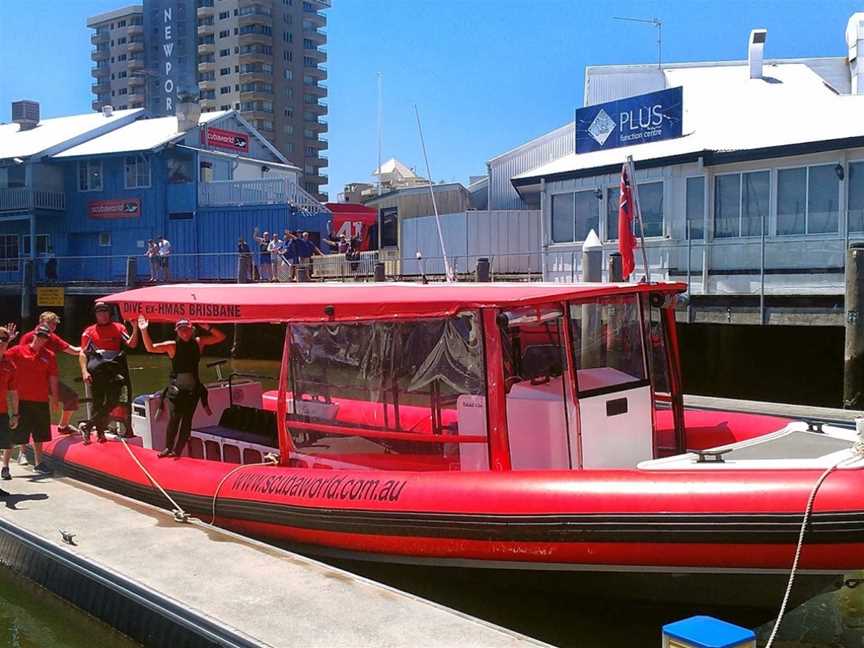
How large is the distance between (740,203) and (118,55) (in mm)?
88516

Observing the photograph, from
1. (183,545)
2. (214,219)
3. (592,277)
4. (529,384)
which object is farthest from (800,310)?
(214,219)

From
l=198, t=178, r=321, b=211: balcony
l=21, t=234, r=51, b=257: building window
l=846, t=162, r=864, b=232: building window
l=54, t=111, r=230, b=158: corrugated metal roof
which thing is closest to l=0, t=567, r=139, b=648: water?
l=846, t=162, r=864, b=232: building window

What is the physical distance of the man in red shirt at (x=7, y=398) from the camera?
26.3ft

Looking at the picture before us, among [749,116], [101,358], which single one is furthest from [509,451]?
[749,116]

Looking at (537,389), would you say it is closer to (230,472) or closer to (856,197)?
(230,472)

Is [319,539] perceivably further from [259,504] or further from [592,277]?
[592,277]

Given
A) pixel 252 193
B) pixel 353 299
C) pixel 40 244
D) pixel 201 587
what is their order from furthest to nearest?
pixel 40 244 → pixel 252 193 → pixel 353 299 → pixel 201 587

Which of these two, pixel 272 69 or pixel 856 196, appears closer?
pixel 856 196

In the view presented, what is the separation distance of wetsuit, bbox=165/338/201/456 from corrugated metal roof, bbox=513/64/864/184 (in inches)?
471

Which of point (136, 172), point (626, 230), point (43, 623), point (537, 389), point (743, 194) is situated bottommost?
point (43, 623)

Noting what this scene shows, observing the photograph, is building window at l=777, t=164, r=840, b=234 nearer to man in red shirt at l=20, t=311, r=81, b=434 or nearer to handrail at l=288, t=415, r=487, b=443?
handrail at l=288, t=415, r=487, b=443

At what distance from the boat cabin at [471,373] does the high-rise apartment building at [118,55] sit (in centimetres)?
8736

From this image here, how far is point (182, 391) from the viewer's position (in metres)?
8.04

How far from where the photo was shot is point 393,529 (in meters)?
6.12
